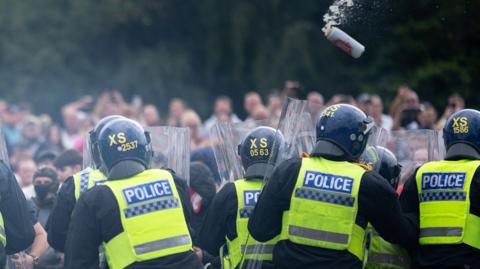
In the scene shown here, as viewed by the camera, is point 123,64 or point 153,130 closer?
point 153,130

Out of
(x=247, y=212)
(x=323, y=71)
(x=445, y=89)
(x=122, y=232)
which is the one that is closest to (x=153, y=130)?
(x=247, y=212)

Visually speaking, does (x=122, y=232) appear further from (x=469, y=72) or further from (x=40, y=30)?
(x=40, y=30)

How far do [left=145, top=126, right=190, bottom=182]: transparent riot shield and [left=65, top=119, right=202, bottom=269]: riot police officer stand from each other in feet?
5.94

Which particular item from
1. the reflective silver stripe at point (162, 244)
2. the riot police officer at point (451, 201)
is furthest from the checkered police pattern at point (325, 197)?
the reflective silver stripe at point (162, 244)

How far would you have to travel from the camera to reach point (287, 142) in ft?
32.5

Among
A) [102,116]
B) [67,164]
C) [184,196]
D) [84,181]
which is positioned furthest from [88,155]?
[102,116]

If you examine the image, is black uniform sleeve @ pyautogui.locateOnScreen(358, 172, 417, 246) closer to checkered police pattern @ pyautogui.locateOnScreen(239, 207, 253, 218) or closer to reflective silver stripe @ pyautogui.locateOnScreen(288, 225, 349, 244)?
reflective silver stripe @ pyautogui.locateOnScreen(288, 225, 349, 244)

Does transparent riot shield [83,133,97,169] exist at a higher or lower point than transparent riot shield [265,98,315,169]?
lower

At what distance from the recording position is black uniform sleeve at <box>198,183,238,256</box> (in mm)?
10031

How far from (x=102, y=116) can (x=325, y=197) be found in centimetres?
1061

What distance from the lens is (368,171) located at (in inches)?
350

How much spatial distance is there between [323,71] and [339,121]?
1959 centimetres

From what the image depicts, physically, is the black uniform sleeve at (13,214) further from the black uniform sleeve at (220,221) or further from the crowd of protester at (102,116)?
the black uniform sleeve at (220,221)

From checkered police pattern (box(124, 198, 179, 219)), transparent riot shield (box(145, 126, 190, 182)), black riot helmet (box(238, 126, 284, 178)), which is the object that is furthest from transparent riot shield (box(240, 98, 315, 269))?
transparent riot shield (box(145, 126, 190, 182))
